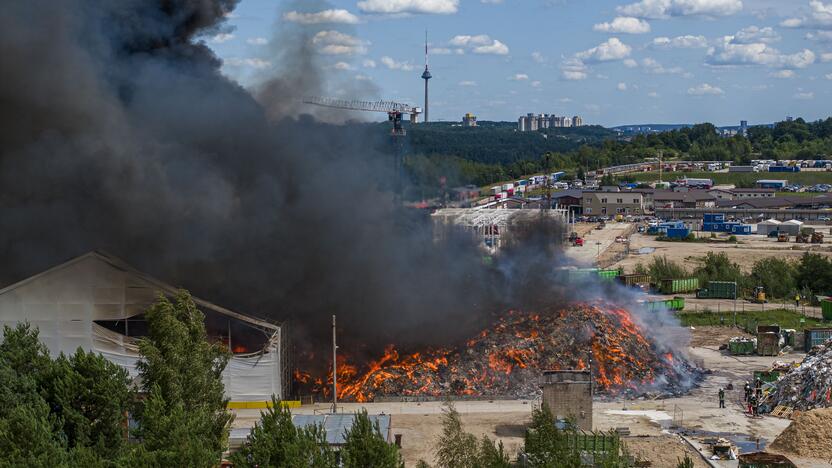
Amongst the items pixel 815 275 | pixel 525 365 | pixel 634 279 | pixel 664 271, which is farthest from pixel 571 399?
pixel 664 271

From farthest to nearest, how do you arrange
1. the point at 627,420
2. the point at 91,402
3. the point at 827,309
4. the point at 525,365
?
the point at 827,309, the point at 525,365, the point at 627,420, the point at 91,402

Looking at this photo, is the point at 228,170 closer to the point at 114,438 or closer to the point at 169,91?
the point at 169,91

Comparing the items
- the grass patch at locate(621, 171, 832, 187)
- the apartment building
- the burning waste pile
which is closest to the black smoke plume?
the burning waste pile

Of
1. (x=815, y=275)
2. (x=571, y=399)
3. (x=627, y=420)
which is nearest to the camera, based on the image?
(x=571, y=399)

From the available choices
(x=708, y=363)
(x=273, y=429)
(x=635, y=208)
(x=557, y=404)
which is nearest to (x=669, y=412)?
(x=557, y=404)

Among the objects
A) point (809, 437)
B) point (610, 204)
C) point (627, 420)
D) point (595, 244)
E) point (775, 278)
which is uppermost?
point (610, 204)

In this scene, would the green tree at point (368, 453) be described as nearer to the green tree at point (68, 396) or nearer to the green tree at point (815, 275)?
the green tree at point (68, 396)

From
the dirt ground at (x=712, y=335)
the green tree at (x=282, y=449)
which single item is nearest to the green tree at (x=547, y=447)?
the green tree at (x=282, y=449)

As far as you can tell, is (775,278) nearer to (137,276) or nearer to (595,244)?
(595,244)

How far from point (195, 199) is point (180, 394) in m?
17.6

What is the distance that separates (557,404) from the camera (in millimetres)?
33250

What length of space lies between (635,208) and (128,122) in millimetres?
91962

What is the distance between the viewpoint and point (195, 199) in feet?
143

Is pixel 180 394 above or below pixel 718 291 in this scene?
below
